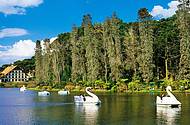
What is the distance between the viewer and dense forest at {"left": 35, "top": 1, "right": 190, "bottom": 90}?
79875mm

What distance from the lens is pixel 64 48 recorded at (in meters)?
124

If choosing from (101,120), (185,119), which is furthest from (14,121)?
(185,119)

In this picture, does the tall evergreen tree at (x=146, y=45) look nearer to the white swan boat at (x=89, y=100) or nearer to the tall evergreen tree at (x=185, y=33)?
the tall evergreen tree at (x=185, y=33)

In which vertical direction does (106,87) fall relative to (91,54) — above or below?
below

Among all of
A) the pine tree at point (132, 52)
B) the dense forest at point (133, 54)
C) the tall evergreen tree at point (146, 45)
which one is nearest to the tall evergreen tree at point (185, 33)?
the dense forest at point (133, 54)

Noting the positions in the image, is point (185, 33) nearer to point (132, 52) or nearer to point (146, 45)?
point (146, 45)

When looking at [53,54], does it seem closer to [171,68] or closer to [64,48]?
[64,48]

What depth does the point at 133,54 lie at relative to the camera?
9156 centimetres

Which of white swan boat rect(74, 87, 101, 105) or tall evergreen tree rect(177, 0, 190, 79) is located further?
tall evergreen tree rect(177, 0, 190, 79)

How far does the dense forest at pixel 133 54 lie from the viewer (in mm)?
79875

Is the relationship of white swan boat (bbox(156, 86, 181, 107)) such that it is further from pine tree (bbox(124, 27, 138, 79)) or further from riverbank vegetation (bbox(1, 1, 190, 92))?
pine tree (bbox(124, 27, 138, 79))

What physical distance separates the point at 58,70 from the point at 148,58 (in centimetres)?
4118

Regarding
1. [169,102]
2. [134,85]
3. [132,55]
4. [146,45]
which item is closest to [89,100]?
[169,102]

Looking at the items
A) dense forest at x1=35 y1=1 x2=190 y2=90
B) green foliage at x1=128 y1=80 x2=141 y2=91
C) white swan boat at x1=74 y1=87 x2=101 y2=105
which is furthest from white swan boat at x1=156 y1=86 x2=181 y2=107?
green foliage at x1=128 y1=80 x2=141 y2=91
